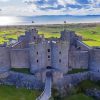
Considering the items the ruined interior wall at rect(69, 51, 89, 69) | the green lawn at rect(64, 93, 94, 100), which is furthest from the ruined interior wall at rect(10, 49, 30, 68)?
the green lawn at rect(64, 93, 94, 100)

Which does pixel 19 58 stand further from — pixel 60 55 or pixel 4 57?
pixel 60 55

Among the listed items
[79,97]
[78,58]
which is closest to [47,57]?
[78,58]

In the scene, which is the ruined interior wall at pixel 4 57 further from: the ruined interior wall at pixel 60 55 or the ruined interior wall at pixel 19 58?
the ruined interior wall at pixel 60 55

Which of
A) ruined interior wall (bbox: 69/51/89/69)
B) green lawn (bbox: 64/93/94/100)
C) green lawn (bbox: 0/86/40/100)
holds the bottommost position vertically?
green lawn (bbox: 64/93/94/100)

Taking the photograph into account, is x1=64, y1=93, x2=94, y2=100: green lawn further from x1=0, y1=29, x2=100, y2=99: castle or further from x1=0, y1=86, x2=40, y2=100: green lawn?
x1=0, y1=86, x2=40, y2=100: green lawn

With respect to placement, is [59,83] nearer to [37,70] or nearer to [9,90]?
[37,70]

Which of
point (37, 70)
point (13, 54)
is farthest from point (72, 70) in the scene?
point (13, 54)
